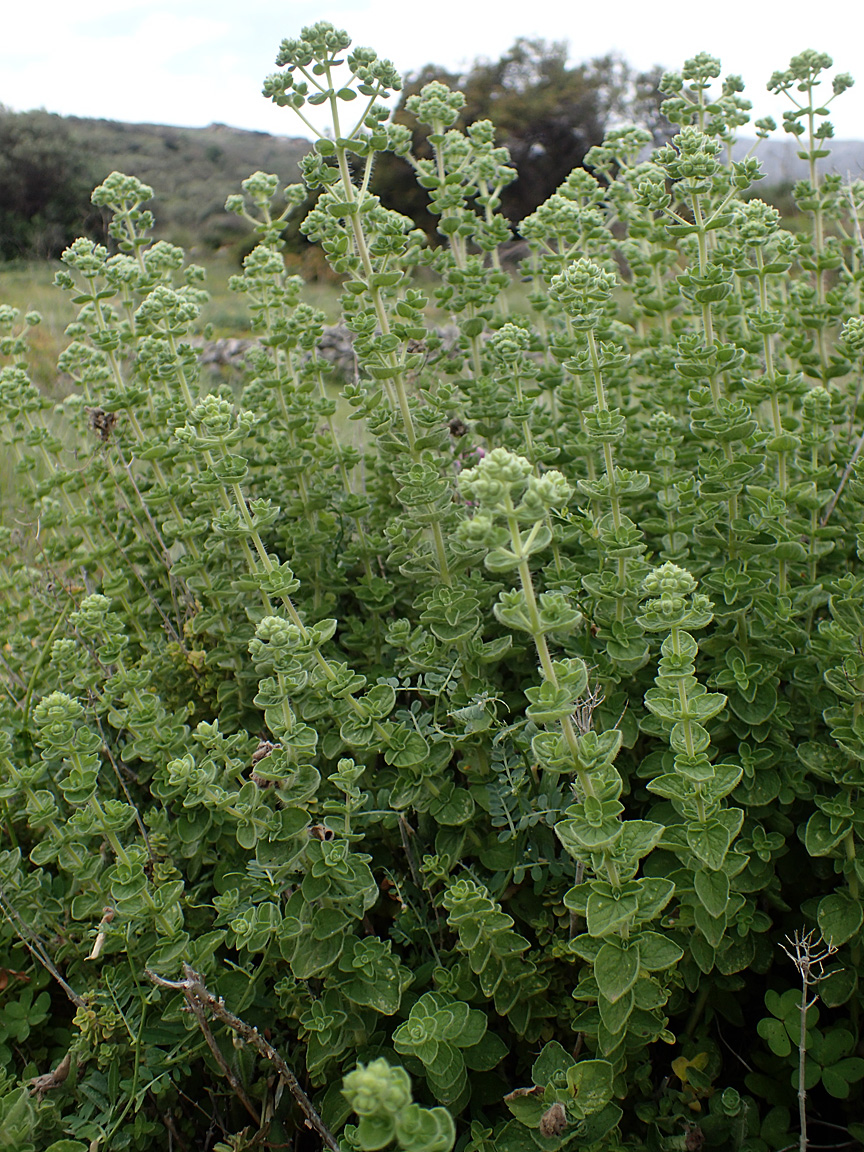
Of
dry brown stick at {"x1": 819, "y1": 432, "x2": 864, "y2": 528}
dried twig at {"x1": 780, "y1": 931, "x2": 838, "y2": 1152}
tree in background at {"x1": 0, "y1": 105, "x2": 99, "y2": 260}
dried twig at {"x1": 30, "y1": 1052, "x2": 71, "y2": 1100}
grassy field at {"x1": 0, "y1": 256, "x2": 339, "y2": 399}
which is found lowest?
dried twig at {"x1": 30, "y1": 1052, "x2": 71, "y2": 1100}

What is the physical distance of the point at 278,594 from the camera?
7.88 ft

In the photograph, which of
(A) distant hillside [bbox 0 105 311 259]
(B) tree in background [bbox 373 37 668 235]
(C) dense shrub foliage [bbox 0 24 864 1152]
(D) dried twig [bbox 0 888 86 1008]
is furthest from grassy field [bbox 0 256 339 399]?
(D) dried twig [bbox 0 888 86 1008]

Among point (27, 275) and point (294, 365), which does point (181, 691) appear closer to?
point (294, 365)

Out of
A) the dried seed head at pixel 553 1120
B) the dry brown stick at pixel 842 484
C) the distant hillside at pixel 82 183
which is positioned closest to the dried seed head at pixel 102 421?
the dry brown stick at pixel 842 484

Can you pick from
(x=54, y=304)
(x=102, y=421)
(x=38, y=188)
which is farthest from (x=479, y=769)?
(x=38, y=188)

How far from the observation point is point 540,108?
2172 cm

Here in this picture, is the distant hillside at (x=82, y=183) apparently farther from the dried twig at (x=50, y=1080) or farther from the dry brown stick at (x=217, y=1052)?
the dry brown stick at (x=217, y=1052)

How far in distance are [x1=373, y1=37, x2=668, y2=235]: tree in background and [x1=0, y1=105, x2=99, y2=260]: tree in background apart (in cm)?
837

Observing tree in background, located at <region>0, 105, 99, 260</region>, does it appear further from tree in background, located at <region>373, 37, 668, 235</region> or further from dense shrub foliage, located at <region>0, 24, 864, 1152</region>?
dense shrub foliage, located at <region>0, 24, 864, 1152</region>

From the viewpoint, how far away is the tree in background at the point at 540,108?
70.0 ft

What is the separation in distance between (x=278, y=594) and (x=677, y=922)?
1452 millimetres

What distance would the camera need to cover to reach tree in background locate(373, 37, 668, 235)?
70.0ft

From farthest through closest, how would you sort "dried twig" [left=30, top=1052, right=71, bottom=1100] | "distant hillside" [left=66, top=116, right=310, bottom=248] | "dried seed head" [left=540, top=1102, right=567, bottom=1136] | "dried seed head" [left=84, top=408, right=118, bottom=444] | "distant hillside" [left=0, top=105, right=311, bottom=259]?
"distant hillside" [left=66, top=116, right=310, bottom=248], "distant hillside" [left=0, top=105, right=311, bottom=259], "dried seed head" [left=84, top=408, right=118, bottom=444], "dried twig" [left=30, top=1052, right=71, bottom=1100], "dried seed head" [left=540, top=1102, right=567, bottom=1136]

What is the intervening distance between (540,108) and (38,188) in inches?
554
